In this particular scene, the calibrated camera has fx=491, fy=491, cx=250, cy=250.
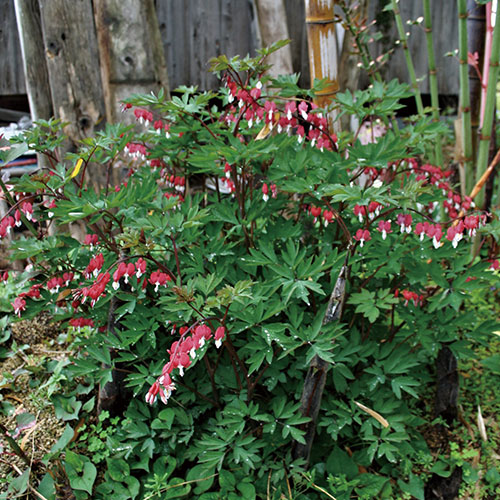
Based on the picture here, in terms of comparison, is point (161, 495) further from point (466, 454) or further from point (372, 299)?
point (466, 454)

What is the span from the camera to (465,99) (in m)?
2.66

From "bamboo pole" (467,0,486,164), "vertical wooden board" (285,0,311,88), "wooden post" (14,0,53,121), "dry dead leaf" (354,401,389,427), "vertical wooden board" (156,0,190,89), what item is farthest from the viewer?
"vertical wooden board" (156,0,190,89)

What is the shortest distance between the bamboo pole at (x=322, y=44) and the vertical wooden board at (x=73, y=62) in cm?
151

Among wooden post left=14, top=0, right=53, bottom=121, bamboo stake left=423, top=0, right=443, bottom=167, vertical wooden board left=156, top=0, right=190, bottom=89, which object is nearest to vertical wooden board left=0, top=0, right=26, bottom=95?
vertical wooden board left=156, top=0, right=190, bottom=89

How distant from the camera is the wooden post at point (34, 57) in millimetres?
3412

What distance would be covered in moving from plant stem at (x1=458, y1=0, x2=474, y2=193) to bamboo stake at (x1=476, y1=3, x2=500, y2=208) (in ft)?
0.30

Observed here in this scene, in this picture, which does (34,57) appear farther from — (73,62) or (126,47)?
(126,47)

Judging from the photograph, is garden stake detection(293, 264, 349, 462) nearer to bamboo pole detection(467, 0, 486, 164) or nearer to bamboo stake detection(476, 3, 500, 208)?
bamboo stake detection(476, 3, 500, 208)

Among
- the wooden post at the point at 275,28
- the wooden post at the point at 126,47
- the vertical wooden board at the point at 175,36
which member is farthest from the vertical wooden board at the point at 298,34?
the wooden post at the point at 126,47

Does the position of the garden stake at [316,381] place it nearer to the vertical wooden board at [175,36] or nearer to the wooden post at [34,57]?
the wooden post at [34,57]

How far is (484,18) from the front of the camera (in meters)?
2.85

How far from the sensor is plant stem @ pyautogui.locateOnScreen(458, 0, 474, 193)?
2.50 metres

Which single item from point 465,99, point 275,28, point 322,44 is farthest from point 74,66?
point 465,99

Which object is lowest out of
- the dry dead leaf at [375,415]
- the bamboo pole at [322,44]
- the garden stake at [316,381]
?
the dry dead leaf at [375,415]
